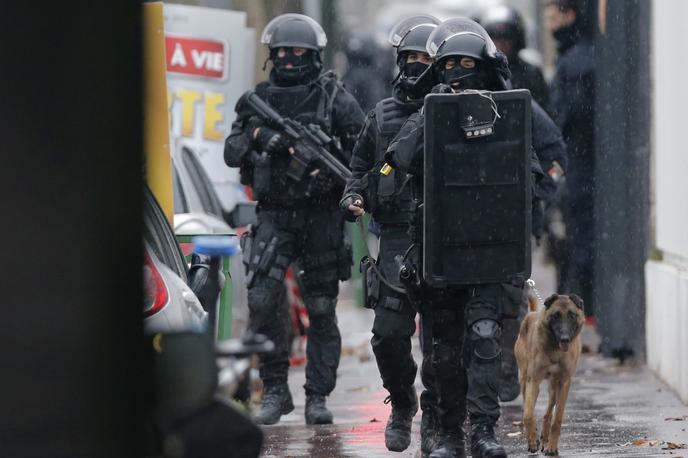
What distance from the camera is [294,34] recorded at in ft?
31.9

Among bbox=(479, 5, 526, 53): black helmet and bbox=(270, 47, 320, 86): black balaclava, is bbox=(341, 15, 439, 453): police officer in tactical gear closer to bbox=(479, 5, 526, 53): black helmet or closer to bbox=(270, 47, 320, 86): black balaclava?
bbox=(270, 47, 320, 86): black balaclava

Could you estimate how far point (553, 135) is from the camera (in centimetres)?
1015

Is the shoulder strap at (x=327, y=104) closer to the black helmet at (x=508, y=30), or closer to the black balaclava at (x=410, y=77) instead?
the black balaclava at (x=410, y=77)

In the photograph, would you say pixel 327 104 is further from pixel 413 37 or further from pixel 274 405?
A: pixel 274 405

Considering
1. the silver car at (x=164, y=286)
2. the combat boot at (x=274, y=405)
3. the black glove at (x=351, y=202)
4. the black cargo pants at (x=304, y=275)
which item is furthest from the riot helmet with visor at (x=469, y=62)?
the combat boot at (x=274, y=405)

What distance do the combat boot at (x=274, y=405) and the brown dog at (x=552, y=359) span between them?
1.68 meters

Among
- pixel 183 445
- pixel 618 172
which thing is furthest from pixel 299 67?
pixel 183 445

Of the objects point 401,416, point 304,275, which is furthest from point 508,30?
point 401,416

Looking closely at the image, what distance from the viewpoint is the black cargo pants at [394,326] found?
8125 mm

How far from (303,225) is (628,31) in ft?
11.5

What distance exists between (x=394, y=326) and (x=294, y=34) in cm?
227

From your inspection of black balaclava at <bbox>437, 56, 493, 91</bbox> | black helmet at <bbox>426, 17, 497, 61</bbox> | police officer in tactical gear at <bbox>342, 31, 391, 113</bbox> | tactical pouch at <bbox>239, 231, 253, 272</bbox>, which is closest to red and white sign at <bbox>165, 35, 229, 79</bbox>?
tactical pouch at <bbox>239, 231, 253, 272</bbox>

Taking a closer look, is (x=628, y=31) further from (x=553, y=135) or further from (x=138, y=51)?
(x=138, y=51)

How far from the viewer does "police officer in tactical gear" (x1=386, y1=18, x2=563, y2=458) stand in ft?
24.5
